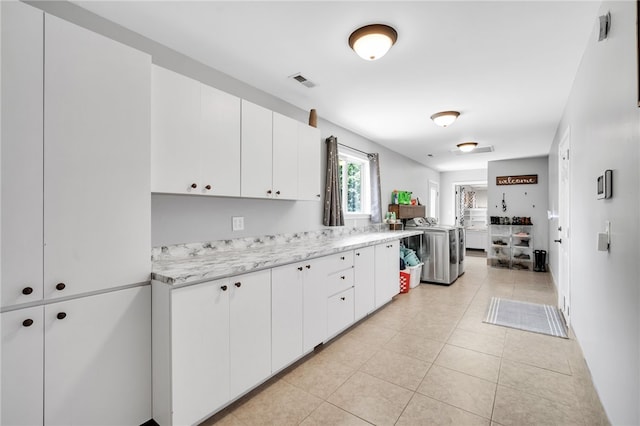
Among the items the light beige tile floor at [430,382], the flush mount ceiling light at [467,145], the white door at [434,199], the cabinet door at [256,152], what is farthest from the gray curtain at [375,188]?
the white door at [434,199]

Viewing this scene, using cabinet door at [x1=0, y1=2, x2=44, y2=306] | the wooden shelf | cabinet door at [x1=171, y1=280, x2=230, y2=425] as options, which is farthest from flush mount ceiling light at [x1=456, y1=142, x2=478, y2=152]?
cabinet door at [x1=0, y1=2, x2=44, y2=306]

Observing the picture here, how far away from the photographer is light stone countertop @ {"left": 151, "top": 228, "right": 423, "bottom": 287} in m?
1.68

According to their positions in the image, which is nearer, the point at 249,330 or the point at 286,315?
the point at 249,330

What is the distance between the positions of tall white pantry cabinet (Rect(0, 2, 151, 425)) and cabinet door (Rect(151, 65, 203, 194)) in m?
0.14

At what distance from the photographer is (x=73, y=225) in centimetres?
143

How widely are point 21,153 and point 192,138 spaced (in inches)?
34.8

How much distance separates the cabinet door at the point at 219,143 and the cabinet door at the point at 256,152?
0.06m

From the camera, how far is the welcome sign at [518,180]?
6.77 meters

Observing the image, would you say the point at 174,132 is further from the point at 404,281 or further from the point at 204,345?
the point at 404,281

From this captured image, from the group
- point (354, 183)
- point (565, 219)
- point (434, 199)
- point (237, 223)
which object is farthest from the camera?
point (434, 199)

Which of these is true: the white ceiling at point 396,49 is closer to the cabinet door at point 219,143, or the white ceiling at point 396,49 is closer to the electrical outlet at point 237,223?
the cabinet door at point 219,143

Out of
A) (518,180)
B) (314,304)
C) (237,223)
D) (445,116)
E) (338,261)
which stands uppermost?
(445,116)

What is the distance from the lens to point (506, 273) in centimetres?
605

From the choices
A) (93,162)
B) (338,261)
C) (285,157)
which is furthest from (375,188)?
(93,162)
